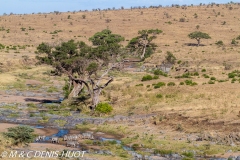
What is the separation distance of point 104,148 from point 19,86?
32701mm

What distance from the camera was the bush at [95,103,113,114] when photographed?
128ft

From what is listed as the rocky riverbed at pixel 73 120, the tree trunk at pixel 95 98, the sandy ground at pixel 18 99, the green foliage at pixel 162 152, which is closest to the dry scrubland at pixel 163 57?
the rocky riverbed at pixel 73 120

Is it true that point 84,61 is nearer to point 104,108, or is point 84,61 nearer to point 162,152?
point 104,108

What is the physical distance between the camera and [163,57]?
84312 millimetres

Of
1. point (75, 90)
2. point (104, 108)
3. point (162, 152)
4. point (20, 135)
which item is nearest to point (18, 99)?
point (75, 90)

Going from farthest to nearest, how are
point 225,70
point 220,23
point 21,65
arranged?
point 220,23, point 21,65, point 225,70

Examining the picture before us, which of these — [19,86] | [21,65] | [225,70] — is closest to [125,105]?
[19,86]

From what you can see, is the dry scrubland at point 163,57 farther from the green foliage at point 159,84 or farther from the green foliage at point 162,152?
the green foliage at point 162,152

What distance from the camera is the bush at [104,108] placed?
38.9m

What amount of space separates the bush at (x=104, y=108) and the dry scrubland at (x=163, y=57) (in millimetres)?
1598

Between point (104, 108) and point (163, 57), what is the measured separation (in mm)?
47165

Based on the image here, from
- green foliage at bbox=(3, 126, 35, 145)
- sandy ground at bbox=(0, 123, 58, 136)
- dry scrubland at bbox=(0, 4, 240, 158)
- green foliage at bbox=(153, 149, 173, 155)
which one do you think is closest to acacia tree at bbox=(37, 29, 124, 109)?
dry scrubland at bbox=(0, 4, 240, 158)

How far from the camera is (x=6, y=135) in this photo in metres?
26.8

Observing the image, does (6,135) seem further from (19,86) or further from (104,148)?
(19,86)
